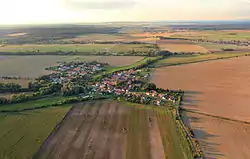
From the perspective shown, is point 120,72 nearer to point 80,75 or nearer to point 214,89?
point 80,75

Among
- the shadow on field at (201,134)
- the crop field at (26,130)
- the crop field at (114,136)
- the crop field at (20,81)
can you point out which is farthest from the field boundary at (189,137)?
the crop field at (20,81)

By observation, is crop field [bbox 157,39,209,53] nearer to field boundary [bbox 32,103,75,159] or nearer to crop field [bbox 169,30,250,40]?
crop field [bbox 169,30,250,40]

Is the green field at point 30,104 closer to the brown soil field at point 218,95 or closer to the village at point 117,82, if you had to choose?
the village at point 117,82

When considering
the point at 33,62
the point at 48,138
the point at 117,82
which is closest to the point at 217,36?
the point at 33,62

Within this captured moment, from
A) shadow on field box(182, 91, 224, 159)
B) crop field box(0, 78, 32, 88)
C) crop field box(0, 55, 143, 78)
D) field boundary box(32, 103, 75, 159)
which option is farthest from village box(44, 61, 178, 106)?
field boundary box(32, 103, 75, 159)

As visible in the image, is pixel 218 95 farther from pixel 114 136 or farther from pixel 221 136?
pixel 114 136

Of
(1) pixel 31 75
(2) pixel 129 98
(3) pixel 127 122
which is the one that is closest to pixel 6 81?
(1) pixel 31 75
